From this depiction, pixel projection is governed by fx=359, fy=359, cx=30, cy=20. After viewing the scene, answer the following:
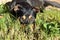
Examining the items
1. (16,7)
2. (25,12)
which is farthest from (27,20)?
(16,7)

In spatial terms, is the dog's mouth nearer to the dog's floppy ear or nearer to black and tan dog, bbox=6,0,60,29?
black and tan dog, bbox=6,0,60,29

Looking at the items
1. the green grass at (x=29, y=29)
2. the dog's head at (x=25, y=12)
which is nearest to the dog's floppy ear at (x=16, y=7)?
the dog's head at (x=25, y=12)

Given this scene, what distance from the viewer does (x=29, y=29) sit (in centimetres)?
618

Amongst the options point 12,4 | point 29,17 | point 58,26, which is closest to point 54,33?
point 58,26

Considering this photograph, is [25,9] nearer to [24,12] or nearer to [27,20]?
[24,12]

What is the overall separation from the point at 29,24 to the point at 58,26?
0.52 metres

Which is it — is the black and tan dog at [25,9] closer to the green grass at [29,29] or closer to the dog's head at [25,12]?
the dog's head at [25,12]

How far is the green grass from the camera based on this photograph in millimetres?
6035

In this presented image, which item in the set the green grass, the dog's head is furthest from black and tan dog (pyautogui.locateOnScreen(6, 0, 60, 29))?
the green grass

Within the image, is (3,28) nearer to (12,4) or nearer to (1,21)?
(1,21)

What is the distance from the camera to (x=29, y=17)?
6.52 m

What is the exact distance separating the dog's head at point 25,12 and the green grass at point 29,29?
0.33 ft

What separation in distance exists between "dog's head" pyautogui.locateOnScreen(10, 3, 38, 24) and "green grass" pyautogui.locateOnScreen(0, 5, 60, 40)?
10cm

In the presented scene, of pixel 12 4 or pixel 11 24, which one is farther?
pixel 12 4
